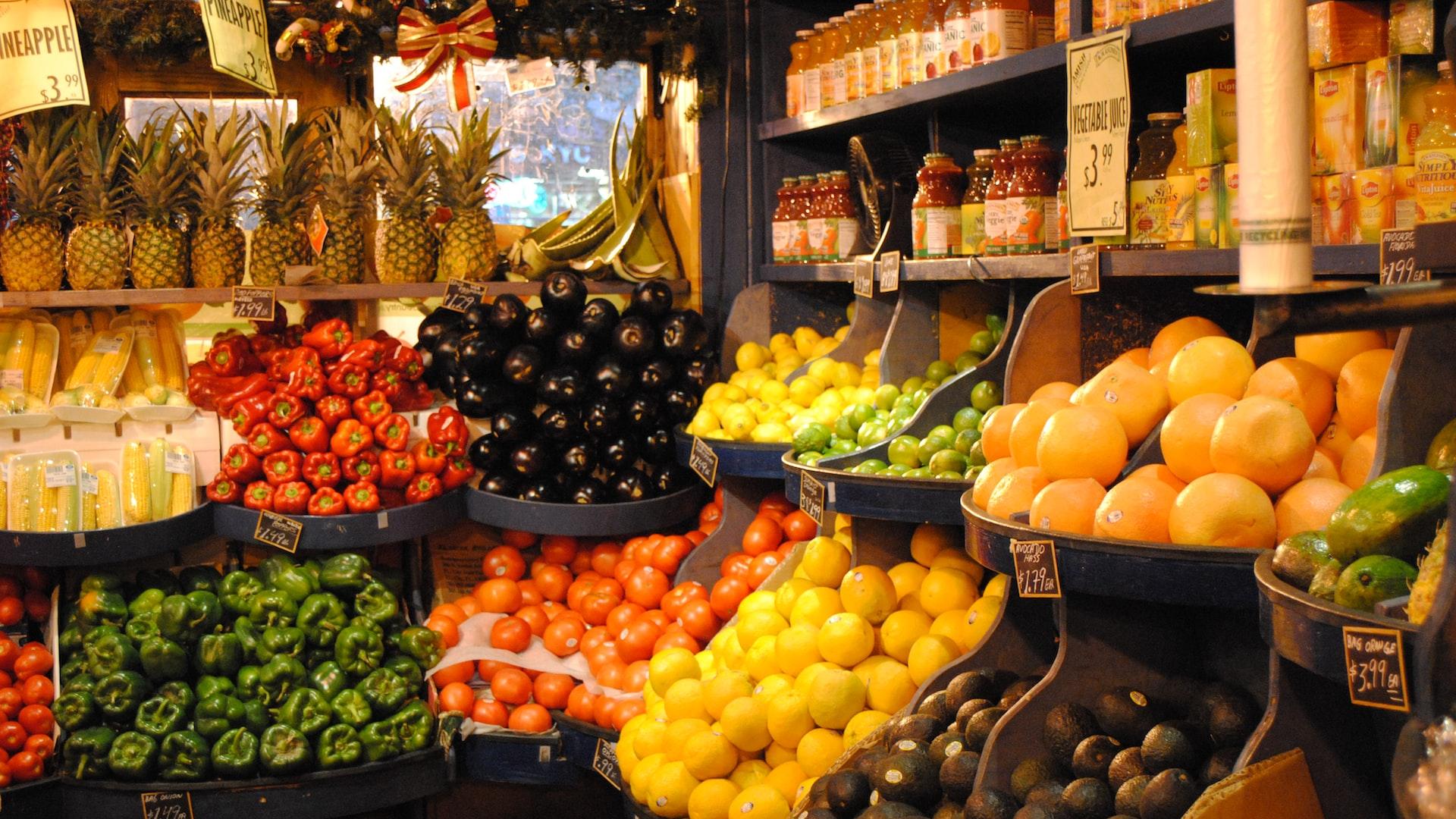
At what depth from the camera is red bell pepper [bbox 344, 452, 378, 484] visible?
4.10 meters

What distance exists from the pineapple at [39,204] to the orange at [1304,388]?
3.57 metres

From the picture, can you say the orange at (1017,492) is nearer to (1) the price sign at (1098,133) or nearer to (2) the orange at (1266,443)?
(2) the orange at (1266,443)

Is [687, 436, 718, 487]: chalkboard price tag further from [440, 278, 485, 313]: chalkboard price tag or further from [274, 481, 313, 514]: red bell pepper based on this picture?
[274, 481, 313, 514]: red bell pepper

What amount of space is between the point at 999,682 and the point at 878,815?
1.25 ft

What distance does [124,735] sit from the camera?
3.56 metres

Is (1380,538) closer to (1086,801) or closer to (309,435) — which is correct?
(1086,801)

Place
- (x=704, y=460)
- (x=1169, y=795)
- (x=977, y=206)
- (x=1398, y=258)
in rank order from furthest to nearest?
(x=704, y=460) → (x=977, y=206) → (x=1398, y=258) → (x=1169, y=795)

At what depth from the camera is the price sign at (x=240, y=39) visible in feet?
12.1

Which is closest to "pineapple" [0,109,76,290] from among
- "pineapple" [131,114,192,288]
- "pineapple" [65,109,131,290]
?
"pineapple" [65,109,131,290]

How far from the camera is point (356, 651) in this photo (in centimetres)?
384

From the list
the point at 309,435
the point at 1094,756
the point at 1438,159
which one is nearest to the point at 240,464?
the point at 309,435

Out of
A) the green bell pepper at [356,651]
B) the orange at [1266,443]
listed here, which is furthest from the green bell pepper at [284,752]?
the orange at [1266,443]

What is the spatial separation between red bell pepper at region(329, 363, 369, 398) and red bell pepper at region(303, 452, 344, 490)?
0.69 ft

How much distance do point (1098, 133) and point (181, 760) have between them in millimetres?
2813
